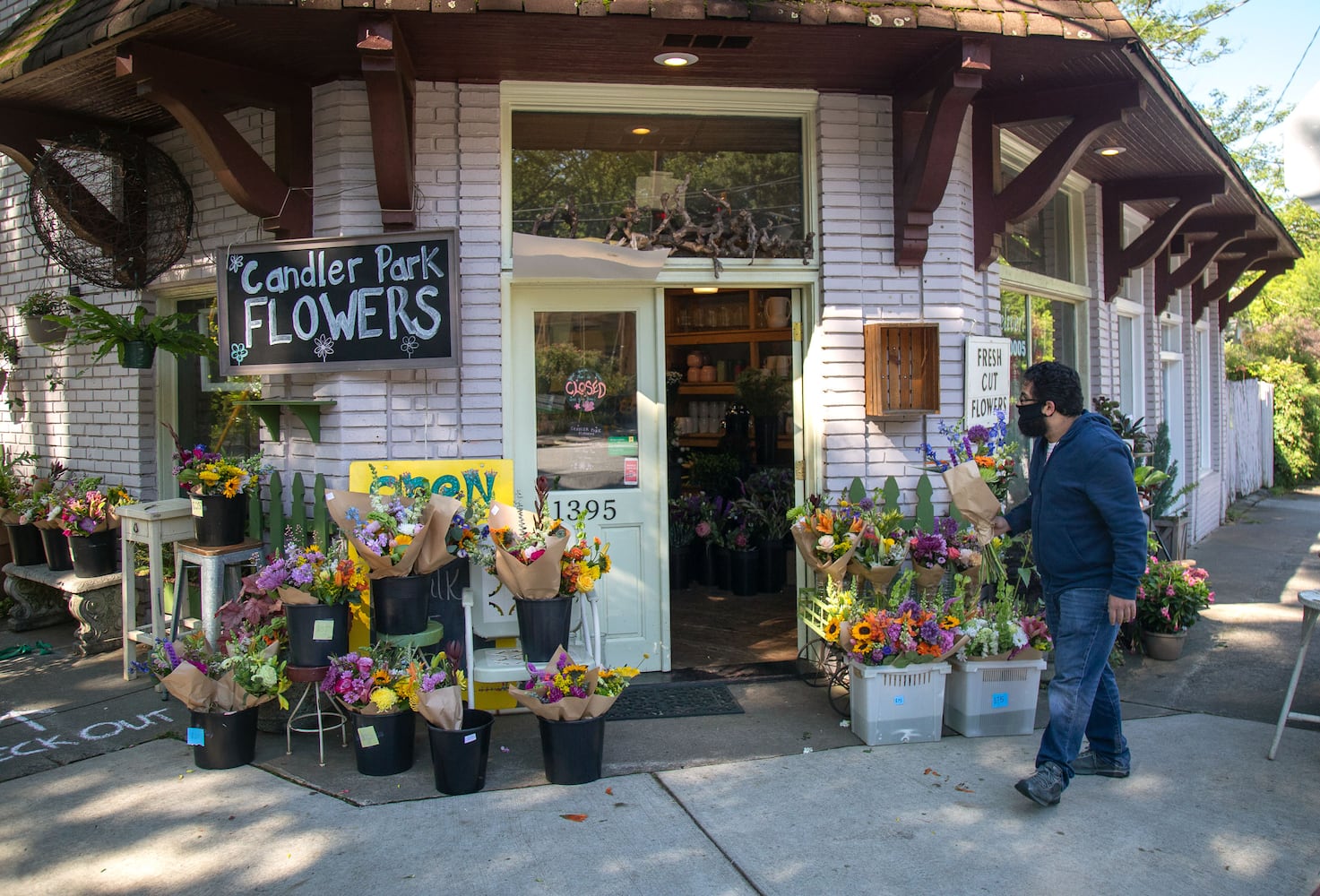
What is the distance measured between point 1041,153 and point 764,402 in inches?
156

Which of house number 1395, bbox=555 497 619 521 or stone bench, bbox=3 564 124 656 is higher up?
house number 1395, bbox=555 497 619 521

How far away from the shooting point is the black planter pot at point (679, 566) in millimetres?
8539

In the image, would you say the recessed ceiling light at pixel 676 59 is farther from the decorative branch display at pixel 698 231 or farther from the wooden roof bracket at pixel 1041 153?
the wooden roof bracket at pixel 1041 153

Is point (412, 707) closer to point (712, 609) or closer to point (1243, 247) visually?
point (712, 609)

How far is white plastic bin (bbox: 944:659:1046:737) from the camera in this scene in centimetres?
479

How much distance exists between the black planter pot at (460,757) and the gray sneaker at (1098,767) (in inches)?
96.2

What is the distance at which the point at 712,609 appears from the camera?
7.75 metres

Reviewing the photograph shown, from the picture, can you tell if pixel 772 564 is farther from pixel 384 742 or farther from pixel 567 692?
pixel 384 742

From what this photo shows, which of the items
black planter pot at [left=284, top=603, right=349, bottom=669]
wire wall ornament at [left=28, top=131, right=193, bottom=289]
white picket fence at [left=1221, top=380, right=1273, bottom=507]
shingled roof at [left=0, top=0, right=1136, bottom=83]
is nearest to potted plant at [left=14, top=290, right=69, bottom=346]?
wire wall ornament at [left=28, top=131, right=193, bottom=289]

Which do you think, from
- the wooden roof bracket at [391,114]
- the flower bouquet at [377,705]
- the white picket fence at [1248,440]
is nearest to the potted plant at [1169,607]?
the flower bouquet at [377,705]

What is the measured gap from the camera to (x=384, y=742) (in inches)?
169

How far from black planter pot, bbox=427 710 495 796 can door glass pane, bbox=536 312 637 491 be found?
1.75m

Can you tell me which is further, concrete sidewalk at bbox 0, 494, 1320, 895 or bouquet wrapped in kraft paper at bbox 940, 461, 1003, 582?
bouquet wrapped in kraft paper at bbox 940, 461, 1003, 582

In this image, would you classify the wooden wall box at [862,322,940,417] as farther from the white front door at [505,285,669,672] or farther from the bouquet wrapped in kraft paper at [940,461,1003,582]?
the white front door at [505,285,669,672]
